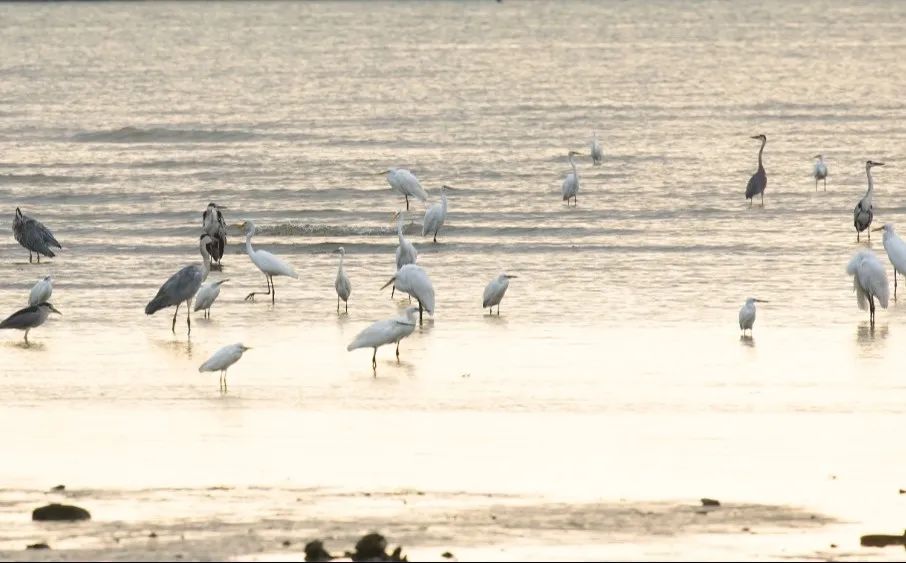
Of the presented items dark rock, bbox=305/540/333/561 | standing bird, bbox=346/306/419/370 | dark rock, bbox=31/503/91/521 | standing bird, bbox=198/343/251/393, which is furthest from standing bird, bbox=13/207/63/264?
dark rock, bbox=305/540/333/561

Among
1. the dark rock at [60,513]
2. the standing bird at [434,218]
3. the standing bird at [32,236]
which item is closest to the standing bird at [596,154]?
the standing bird at [434,218]

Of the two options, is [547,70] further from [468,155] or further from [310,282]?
[310,282]

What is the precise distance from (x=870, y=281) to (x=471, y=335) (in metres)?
3.95

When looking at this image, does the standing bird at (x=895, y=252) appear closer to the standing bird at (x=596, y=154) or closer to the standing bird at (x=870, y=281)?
the standing bird at (x=870, y=281)

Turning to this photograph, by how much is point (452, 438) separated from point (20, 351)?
577cm

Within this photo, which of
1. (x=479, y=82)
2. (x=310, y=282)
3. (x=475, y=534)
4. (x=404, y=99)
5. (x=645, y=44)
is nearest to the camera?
(x=475, y=534)

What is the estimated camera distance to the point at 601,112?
48844 mm

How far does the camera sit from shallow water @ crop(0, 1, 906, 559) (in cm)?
1070

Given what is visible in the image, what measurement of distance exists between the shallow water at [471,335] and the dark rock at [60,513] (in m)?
0.15

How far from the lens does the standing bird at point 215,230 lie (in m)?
22.8

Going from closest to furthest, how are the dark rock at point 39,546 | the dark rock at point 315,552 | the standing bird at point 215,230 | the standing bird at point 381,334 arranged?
the dark rock at point 315,552 → the dark rock at point 39,546 → the standing bird at point 381,334 → the standing bird at point 215,230

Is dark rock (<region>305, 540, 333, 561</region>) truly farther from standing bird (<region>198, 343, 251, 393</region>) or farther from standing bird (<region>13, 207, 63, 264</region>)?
standing bird (<region>13, 207, 63, 264</region>)

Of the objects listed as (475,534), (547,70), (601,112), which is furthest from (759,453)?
(547,70)

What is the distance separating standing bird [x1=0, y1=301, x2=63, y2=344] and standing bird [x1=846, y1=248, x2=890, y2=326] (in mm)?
7708
